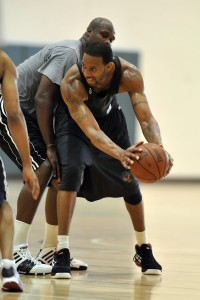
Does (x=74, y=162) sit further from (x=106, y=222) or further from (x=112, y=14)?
(x=112, y=14)

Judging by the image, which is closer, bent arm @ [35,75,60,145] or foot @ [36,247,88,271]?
bent arm @ [35,75,60,145]

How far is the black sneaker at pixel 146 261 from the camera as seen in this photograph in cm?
455

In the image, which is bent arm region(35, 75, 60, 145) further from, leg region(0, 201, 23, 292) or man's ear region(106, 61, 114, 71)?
leg region(0, 201, 23, 292)

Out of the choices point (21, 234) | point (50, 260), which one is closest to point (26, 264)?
point (21, 234)

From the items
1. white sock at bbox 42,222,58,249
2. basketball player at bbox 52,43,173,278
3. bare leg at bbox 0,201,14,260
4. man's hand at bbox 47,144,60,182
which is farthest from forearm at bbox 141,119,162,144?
bare leg at bbox 0,201,14,260

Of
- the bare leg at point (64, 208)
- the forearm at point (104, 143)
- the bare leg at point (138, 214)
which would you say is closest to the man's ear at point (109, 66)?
the forearm at point (104, 143)

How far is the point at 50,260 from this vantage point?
479 cm

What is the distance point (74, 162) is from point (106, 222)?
3.29 metres

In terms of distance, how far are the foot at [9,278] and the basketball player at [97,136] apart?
1.88 feet

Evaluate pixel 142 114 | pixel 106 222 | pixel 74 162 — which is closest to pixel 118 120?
pixel 142 114

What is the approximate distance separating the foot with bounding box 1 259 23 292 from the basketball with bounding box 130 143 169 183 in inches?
36.9

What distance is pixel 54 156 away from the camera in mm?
4527

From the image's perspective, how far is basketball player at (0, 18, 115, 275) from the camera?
4.54 metres

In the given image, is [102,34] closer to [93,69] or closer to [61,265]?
[93,69]
